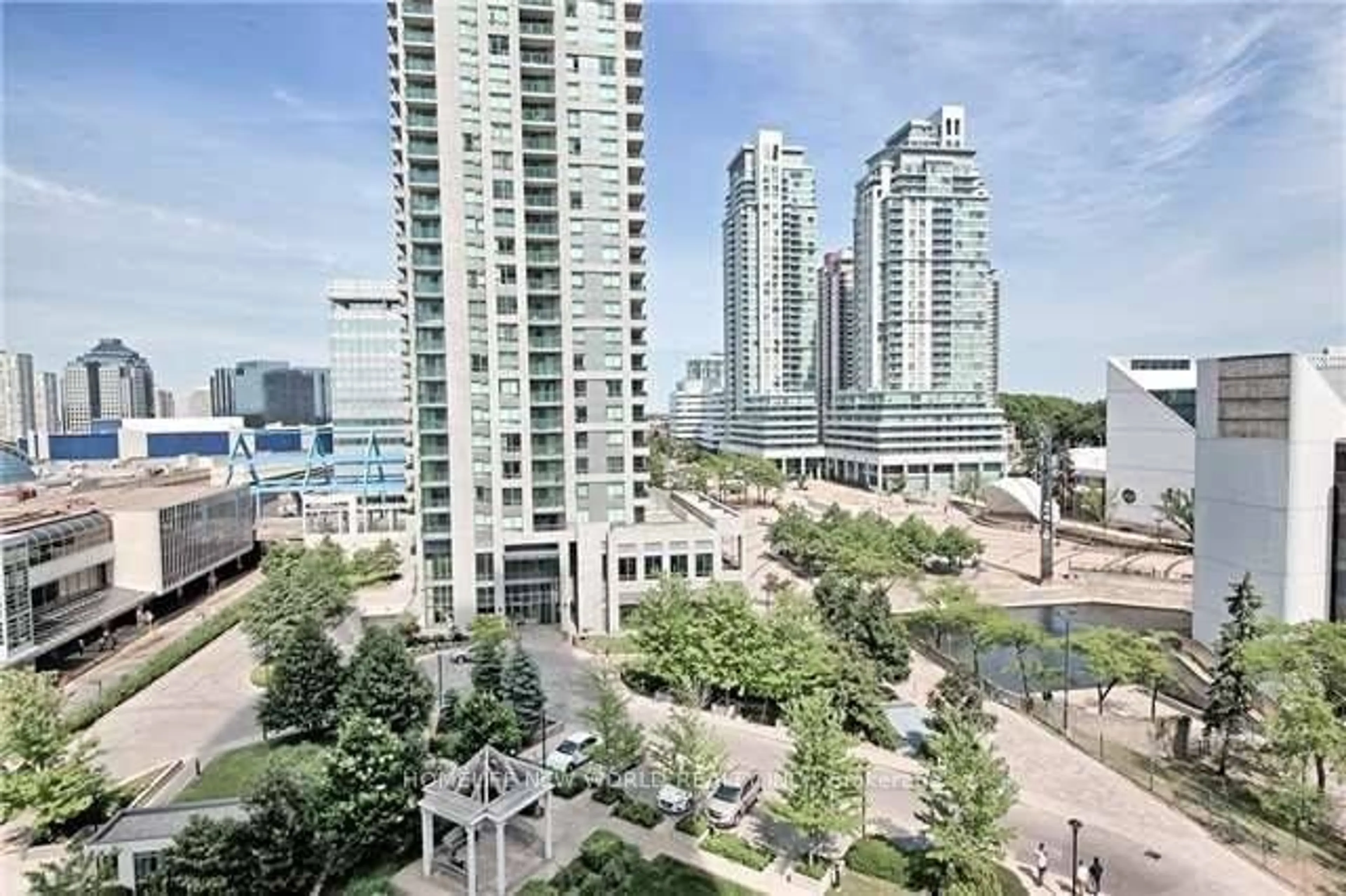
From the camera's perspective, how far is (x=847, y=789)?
62.9 ft

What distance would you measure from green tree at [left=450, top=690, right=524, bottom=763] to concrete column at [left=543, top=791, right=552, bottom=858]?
363 cm

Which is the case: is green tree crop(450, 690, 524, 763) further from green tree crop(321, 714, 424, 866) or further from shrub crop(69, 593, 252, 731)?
shrub crop(69, 593, 252, 731)

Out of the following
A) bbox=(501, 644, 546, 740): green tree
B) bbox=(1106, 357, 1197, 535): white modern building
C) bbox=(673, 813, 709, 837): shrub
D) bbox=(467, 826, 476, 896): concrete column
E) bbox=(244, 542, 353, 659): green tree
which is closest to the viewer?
bbox=(467, 826, 476, 896): concrete column

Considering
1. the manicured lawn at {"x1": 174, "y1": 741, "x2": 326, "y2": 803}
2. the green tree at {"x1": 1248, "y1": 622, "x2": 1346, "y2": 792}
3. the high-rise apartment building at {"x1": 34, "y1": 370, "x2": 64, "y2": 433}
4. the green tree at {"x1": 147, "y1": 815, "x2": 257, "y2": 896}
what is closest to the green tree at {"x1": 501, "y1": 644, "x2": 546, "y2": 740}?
the manicured lawn at {"x1": 174, "y1": 741, "x2": 326, "y2": 803}

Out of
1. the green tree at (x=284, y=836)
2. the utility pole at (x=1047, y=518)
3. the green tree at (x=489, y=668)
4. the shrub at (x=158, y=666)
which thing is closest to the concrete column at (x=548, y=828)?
the green tree at (x=284, y=836)

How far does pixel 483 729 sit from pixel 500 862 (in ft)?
18.5

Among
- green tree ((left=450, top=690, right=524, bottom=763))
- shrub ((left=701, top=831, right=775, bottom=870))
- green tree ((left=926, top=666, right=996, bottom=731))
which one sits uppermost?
green tree ((left=450, top=690, right=524, bottom=763))

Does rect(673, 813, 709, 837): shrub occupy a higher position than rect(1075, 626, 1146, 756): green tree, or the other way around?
rect(1075, 626, 1146, 756): green tree

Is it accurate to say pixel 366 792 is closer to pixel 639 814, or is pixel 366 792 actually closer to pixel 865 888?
pixel 639 814

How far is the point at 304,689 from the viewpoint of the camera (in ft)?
86.1

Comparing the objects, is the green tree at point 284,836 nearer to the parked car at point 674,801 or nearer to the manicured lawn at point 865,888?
the parked car at point 674,801

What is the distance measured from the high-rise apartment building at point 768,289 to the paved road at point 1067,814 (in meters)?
89.5

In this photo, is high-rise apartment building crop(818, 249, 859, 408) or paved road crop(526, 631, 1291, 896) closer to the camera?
paved road crop(526, 631, 1291, 896)

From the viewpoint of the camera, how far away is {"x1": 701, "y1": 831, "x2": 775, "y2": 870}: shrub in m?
A: 19.6
